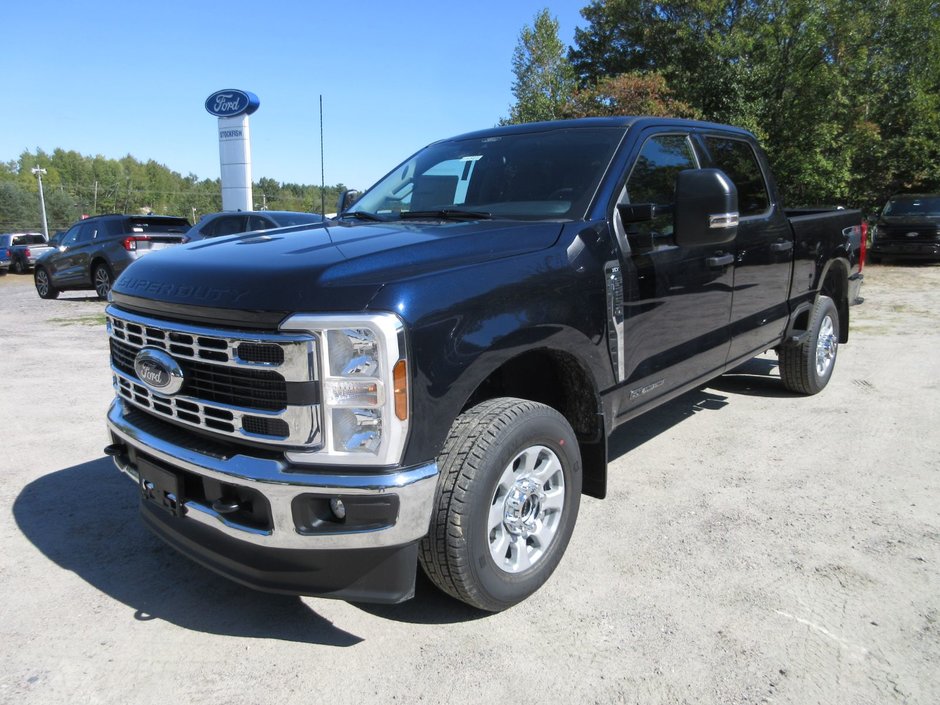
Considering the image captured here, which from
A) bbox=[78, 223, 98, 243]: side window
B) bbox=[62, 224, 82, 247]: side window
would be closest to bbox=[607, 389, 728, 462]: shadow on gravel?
bbox=[78, 223, 98, 243]: side window

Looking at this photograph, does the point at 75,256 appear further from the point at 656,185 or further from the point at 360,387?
the point at 360,387

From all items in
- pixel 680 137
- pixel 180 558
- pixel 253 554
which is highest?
pixel 680 137

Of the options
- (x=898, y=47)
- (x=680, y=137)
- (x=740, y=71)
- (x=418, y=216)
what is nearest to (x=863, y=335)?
(x=680, y=137)

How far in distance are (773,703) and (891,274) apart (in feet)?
52.4

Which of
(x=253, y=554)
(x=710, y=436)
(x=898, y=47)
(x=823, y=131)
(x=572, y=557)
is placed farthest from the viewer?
(x=898, y=47)

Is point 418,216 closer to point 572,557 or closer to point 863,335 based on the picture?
point 572,557

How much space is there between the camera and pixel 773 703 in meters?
2.18

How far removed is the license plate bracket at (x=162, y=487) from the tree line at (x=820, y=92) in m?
16.8

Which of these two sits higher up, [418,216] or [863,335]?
[418,216]

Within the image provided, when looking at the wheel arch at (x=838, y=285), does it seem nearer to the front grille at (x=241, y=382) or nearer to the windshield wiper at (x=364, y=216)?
the windshield wiper at (x=364, y=216)

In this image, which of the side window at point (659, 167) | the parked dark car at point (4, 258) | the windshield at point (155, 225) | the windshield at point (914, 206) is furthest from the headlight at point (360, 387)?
the parked dark car at point (4, 258)

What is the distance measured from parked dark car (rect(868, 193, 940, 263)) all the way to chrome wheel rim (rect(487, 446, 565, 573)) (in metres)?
17.1

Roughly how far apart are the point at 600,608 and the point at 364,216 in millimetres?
2300

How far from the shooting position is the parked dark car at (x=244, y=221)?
11352mm
